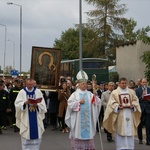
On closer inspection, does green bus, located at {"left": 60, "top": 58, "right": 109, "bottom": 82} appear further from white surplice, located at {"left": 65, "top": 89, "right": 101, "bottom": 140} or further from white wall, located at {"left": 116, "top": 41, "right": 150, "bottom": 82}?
white surplice, located at {"left": 65, "top": 89, "right": 101, "bottom": 140}

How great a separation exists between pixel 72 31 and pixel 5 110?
49.9m

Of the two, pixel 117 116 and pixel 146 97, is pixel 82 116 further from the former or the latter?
pixel 146 97

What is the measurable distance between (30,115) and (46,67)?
5848mm

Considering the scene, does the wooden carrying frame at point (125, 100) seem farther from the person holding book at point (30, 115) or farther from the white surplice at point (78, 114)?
the person holding book at point (30, 115)

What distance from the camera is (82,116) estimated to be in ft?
31.7

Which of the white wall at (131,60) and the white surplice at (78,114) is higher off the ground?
the white wall at (131,60)

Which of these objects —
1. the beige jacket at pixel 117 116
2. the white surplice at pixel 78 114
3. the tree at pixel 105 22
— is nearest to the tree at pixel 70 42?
the tree at pixel 105 22

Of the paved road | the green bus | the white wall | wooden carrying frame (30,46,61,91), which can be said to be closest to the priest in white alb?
the paved road

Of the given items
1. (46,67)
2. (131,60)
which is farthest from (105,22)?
(46,67)

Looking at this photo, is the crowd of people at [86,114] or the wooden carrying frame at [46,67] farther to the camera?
the wooden carrying frame at [46,67]

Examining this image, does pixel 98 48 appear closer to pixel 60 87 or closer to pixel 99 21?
pixel 99 21

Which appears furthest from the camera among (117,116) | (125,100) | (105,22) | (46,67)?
(105,22)

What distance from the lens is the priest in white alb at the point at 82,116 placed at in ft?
31.4

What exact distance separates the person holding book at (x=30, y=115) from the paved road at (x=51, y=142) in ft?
6.70
